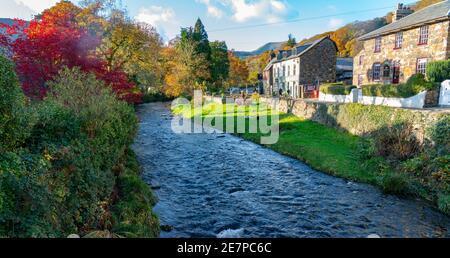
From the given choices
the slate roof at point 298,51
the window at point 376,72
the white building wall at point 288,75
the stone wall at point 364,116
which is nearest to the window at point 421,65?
the window at point 376,72

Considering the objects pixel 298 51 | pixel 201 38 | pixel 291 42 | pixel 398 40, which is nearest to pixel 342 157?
pixel 398 40

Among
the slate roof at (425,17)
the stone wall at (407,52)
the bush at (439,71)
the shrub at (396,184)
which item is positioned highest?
the slate roof at (425,17)

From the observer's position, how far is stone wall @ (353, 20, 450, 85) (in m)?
23.5

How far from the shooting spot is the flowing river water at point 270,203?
29.2 ft

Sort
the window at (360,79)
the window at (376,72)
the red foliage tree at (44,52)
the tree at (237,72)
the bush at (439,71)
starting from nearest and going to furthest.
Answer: the red foliage tree at (44,52), the bush at (439,71), the window at (376,72), the window at (360,79), the tree at (237,72)

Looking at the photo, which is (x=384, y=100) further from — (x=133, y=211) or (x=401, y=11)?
(x=401, y=11)

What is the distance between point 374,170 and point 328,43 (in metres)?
36.5

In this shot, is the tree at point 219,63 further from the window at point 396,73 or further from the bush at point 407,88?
the bush at point 407,88

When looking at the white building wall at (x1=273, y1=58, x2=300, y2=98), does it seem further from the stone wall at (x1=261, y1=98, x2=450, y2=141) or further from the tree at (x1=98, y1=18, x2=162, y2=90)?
the tree at (x1=98, y1=18, x2=162, y2=90)

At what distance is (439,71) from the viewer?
21141mm

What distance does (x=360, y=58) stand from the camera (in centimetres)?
3500

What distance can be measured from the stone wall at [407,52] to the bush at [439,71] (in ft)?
9.63

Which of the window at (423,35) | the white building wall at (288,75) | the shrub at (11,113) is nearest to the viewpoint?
the shrub at (11,113)
